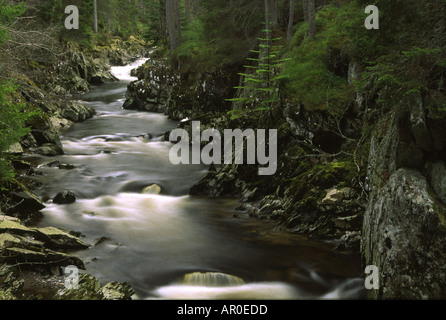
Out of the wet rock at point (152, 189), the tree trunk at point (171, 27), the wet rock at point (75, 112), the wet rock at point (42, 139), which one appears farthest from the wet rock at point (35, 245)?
the tree trunk at point (171, 27)

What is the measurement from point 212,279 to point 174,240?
7.13 ft

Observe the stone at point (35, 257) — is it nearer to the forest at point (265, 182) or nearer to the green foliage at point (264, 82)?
the forest at point (265, 182)

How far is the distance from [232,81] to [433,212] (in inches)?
568

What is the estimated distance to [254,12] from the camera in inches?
677

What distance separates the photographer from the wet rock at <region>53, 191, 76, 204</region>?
33.9 feet

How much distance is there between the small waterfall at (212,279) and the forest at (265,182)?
0.11ft

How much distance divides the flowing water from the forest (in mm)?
45

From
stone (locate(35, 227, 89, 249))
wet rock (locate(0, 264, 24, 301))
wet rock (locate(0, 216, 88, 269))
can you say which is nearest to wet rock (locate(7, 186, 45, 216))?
wet rock (locate(0, 216, 88, 269))

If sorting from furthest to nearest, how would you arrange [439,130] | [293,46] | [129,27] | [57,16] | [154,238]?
[129,27] → [57,16] → [293,46] → [154,238] → [439,130]

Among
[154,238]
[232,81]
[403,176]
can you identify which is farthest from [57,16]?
[403,176]

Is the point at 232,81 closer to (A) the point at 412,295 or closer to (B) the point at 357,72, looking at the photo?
(B) the point at 357,72

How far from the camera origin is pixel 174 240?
8500mm

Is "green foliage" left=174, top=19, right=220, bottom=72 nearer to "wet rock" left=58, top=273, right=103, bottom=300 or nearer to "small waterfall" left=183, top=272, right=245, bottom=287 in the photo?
"small waterfall" left=183, top=272, right=245, bottom=287

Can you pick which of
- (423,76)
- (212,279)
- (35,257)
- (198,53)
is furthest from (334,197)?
(198,53)
